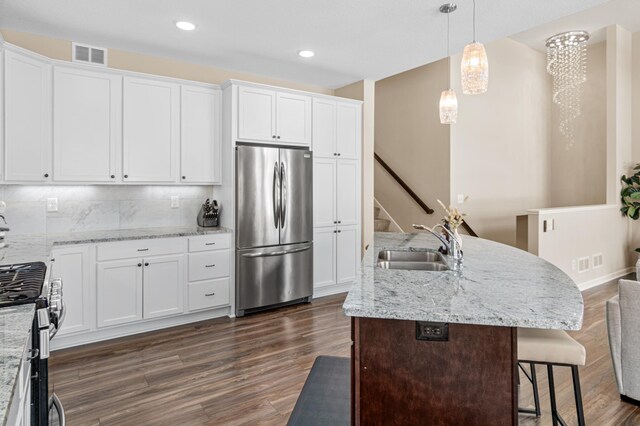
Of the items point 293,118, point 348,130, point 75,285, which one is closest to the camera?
point 75,285

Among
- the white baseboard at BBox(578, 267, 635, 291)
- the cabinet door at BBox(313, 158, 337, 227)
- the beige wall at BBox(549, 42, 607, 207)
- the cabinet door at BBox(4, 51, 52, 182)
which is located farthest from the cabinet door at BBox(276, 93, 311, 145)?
the beige wall at BBox(549, 42, 607, 207)

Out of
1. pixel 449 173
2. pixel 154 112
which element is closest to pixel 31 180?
pixel 154 112

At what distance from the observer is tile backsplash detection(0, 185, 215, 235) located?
342 centimetres

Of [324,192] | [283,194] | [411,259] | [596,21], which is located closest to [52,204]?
[283,194]

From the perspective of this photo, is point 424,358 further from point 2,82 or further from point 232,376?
point 2,82

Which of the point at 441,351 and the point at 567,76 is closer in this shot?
the point at 441,351

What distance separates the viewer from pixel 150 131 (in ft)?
12.3

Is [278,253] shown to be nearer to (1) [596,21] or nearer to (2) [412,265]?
(2) [412,265]

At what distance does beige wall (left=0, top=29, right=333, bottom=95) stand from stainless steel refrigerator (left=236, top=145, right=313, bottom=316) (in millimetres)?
1105

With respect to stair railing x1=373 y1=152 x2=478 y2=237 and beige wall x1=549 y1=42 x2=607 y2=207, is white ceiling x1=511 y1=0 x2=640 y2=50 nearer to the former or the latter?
beige wall x1=549 y1=42 x2=607 y2=207

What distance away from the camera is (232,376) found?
274 centimetres

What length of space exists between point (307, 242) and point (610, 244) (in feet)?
15.0

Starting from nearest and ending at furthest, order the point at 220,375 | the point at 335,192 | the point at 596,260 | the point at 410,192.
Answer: the point at 220,375
the point at 335,192
the point at 596,260
the point at 410,192

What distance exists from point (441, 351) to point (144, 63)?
4.00 m
